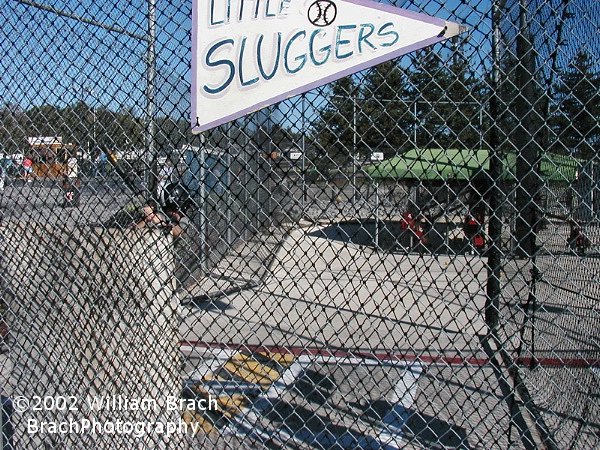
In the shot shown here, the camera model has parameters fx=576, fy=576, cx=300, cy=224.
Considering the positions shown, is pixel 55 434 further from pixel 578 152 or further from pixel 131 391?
pixel 578 152

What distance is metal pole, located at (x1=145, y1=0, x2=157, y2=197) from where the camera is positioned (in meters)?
2.39

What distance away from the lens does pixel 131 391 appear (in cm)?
→ 276

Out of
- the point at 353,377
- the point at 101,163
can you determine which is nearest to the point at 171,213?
the point at 101,163

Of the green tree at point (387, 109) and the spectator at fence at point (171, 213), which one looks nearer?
the green tree at point (387, 109)

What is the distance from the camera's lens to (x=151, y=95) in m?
2.46

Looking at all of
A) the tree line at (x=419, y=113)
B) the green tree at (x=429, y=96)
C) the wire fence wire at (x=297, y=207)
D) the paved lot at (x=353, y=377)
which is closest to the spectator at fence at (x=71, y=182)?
the wire fence wire at (x=297, y=207)

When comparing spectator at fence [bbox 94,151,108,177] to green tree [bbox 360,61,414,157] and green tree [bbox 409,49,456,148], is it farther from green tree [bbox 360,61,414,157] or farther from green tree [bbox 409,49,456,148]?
green tree [bbox 409,49,456,148]

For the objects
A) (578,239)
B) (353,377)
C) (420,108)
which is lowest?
(353,377)

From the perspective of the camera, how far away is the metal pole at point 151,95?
94.0 inches

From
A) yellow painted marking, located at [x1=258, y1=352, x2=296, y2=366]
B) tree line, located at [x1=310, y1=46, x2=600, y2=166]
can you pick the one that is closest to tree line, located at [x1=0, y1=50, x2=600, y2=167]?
tree line, located at [x1=310, y1=46, x2=600, y2=166]

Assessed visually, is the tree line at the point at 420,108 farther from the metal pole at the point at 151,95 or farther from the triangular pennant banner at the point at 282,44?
the metal pole at the point at 151,95

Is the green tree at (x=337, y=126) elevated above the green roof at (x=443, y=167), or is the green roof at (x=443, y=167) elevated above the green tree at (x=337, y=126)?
the green tree at (x=337, y=126)

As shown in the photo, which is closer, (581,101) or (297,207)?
(581,101)

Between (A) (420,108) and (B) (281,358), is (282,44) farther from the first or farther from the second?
(B) (281,358)
